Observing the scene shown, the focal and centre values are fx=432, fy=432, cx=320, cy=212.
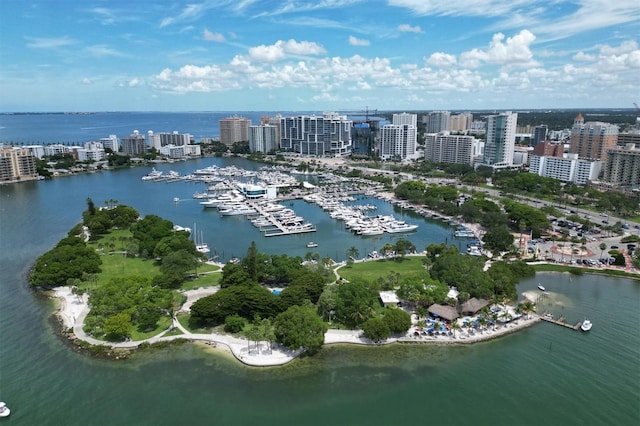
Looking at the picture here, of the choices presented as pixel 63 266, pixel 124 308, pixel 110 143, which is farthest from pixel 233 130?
pixel 124 308

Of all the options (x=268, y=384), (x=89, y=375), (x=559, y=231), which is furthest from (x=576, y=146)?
(x=89, y=375)

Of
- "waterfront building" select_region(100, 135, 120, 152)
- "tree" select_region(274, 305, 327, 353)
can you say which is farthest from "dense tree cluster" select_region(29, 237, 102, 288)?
"waterfront building" select_region(100, 135, 120, 152)

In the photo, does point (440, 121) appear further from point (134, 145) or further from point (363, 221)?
point (363, 221)

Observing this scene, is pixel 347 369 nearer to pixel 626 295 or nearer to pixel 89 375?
pixel 89 375

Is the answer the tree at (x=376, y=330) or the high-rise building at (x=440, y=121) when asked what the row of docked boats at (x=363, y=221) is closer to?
the tree at (x=376, y=330)

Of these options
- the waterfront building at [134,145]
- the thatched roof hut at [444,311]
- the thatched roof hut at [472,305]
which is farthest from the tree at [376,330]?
the waterfront building at [134,145]
